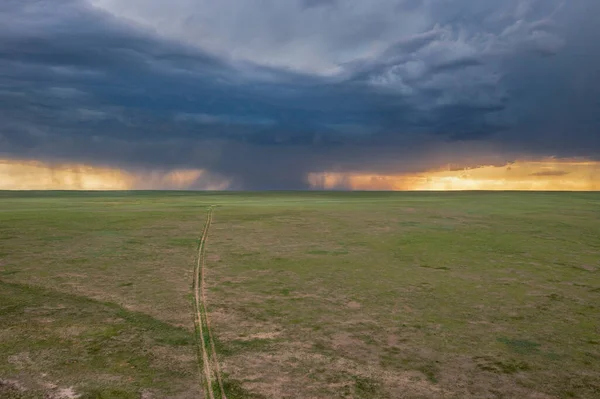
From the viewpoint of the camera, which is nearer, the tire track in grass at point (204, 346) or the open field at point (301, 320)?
the tire track in grass at point (204, 346)

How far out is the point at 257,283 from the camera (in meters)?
18.6

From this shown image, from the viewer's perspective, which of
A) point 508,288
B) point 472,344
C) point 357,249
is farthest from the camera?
point 357,249

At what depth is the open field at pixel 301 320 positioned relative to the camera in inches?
382

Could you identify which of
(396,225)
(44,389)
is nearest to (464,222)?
(396,225)

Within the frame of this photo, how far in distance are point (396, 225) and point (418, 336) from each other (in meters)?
27.9

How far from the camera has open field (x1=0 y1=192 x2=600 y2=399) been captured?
9715mm

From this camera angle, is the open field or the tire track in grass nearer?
the tire track in grass

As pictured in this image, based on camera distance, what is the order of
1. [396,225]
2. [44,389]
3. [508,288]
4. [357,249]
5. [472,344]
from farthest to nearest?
1. [396,225]
2. [357,249]
3. [508,288]
4. [472,344]
5. [44,389]

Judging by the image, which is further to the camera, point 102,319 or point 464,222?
point 464,222

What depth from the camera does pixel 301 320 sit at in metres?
13.9

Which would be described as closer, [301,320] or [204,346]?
[204,346]

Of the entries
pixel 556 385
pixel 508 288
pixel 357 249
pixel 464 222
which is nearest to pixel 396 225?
pixel 464 222

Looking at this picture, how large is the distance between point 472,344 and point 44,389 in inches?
391

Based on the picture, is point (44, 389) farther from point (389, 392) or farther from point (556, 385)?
point (556, 385)
